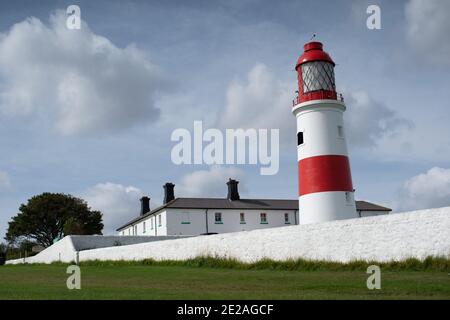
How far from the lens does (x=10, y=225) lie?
6831 cm

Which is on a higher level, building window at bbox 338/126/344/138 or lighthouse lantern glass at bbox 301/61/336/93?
lighthouse lantern glass at bbox 301/61/336/93

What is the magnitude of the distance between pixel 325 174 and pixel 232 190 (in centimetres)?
Answer: 3004

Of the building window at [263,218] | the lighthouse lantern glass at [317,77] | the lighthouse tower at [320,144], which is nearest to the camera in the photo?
the lighthouse tower at [320,144]

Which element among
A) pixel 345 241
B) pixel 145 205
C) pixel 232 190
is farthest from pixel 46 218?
pixel 345 241

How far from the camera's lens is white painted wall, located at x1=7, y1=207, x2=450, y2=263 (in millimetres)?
16797

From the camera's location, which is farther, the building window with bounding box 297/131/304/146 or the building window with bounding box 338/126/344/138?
the building window with bounding box 297/131/304/146

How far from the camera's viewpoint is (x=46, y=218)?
221ft

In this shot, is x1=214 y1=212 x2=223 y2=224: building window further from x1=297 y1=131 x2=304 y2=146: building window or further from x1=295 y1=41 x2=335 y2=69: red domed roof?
x1=295 y1=41 x2=335 y2=69: red domed roof

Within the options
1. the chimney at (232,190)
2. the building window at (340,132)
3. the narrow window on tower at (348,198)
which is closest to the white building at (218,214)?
the chimney at (232,190)

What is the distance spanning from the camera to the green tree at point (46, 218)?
66.8 meters

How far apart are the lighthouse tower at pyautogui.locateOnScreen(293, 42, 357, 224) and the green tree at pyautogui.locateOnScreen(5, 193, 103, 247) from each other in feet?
144

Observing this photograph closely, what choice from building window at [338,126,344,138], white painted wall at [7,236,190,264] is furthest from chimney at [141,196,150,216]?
building window at [338,126,344,138]

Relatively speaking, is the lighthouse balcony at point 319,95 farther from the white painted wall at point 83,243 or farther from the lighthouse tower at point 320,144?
the white painted wall at point 83,243
